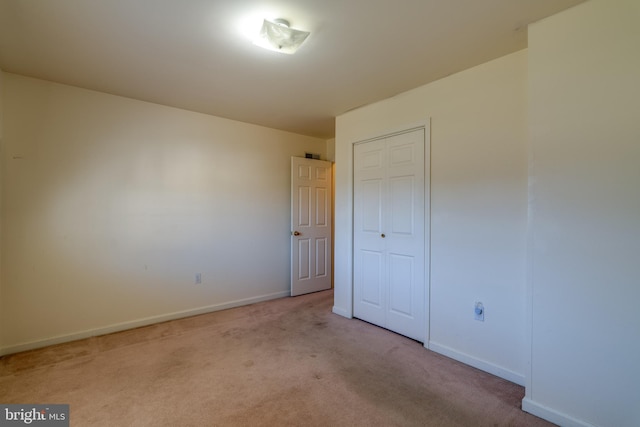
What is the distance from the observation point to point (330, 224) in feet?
15.9

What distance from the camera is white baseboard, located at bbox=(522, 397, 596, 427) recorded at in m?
1.69

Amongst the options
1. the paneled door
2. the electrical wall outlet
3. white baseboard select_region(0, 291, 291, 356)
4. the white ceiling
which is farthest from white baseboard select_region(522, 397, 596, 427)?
white baseboard select_region(0, 291, 291, 356)

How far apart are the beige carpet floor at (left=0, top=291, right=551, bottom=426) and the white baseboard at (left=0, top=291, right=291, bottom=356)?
87 mm

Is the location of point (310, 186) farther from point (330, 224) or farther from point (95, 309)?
point (95, 309)

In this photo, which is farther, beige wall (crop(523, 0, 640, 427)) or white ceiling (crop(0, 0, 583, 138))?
white ceiling (crop(0, 0, 583, 138))

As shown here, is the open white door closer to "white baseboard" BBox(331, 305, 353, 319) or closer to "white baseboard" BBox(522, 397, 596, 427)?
"white baseboard" BBox(331, 305, 353, 319)

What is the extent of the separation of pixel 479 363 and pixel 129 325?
11.4 ft

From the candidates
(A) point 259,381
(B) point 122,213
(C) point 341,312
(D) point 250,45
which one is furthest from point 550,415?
(B) point 122,213

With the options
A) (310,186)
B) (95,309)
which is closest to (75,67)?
(95,309)

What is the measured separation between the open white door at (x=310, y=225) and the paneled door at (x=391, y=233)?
1.16 m

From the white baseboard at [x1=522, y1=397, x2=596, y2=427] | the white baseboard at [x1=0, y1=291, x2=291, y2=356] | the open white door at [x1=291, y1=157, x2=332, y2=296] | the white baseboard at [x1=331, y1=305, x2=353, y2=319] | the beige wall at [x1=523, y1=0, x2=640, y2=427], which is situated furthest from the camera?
the open white door at [x1=291, y1=157, x2=332, y2=296]

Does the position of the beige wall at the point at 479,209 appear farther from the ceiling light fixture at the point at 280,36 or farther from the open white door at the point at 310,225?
the open white door at the point at 310,225

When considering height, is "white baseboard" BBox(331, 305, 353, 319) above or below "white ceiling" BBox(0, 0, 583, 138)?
below

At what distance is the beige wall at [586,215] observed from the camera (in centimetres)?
154
